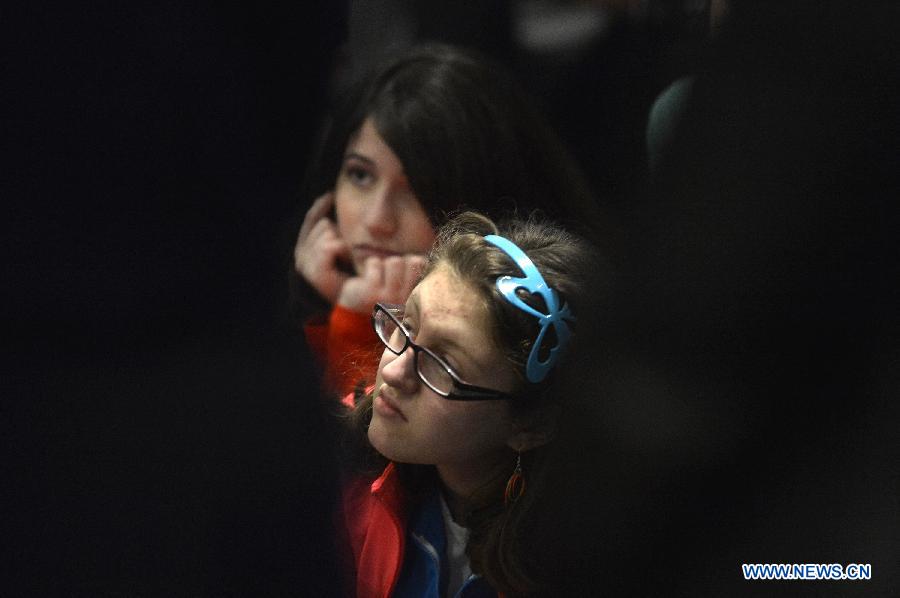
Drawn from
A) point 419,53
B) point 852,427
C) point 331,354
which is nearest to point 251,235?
point 331,354

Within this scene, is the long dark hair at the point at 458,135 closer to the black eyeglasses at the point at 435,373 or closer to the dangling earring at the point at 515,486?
the black eyeglasses at the point at 435,373

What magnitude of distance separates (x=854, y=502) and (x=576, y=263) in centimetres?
39

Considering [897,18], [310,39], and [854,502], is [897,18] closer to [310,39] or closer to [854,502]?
[854,502]

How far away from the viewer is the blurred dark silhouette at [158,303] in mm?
1153

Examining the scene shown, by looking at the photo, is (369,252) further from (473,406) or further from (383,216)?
(473,406)

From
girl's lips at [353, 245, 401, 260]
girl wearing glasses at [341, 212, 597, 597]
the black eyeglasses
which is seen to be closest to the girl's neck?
girl wearing glasses at [341, 212, 597, 597]

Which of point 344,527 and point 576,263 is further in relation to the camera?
point 344,527

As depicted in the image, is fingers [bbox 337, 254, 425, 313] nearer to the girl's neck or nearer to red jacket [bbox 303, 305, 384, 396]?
red jacket [bbox 303, 305, 384, 396]

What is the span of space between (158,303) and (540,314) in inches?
15.9

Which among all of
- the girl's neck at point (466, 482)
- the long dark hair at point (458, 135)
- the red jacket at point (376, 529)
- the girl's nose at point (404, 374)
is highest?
the long dark hair at point (458, 135)

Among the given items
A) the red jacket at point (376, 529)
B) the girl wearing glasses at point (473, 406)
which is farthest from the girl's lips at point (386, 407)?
the red jacket at point (376, 529)

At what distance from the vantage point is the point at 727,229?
3.75ft

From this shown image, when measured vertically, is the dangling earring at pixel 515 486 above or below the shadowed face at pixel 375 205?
below

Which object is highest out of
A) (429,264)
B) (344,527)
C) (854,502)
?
(429,264)
